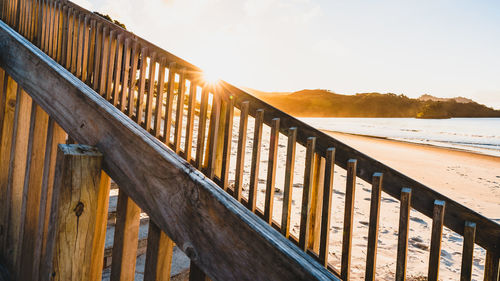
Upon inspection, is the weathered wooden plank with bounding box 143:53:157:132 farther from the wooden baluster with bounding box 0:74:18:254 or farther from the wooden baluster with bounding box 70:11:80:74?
the wooden baluster with bounding box 70:11:80:74

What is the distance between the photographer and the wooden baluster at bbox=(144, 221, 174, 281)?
3.60 feet

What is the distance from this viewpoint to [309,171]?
47.0 inches

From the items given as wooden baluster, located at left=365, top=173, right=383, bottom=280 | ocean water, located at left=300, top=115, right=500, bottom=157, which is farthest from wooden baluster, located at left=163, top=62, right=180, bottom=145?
ocean water, located at left=300, top=115, right=500, bottom=157

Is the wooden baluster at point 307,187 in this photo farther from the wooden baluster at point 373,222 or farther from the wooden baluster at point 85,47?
the wooden baluster at point 85,47

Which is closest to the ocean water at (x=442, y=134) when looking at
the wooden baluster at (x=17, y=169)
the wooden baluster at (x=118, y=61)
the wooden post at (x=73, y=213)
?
the wooden baluster at (x=118, y=61)

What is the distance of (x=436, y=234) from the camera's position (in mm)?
1074

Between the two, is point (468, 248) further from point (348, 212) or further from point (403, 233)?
point (348, 212)

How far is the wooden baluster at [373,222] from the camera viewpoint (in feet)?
3.68

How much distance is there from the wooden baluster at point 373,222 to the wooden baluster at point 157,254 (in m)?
0.78

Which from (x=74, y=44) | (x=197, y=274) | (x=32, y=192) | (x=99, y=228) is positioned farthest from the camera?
(x=74, y=44)

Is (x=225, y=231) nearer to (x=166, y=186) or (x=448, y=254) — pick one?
(x=166, y=186)

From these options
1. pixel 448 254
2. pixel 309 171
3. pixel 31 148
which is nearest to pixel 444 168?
pixel 448 254

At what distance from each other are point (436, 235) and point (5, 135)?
8.18 feet

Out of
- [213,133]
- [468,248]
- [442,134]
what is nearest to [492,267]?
[468,248]
